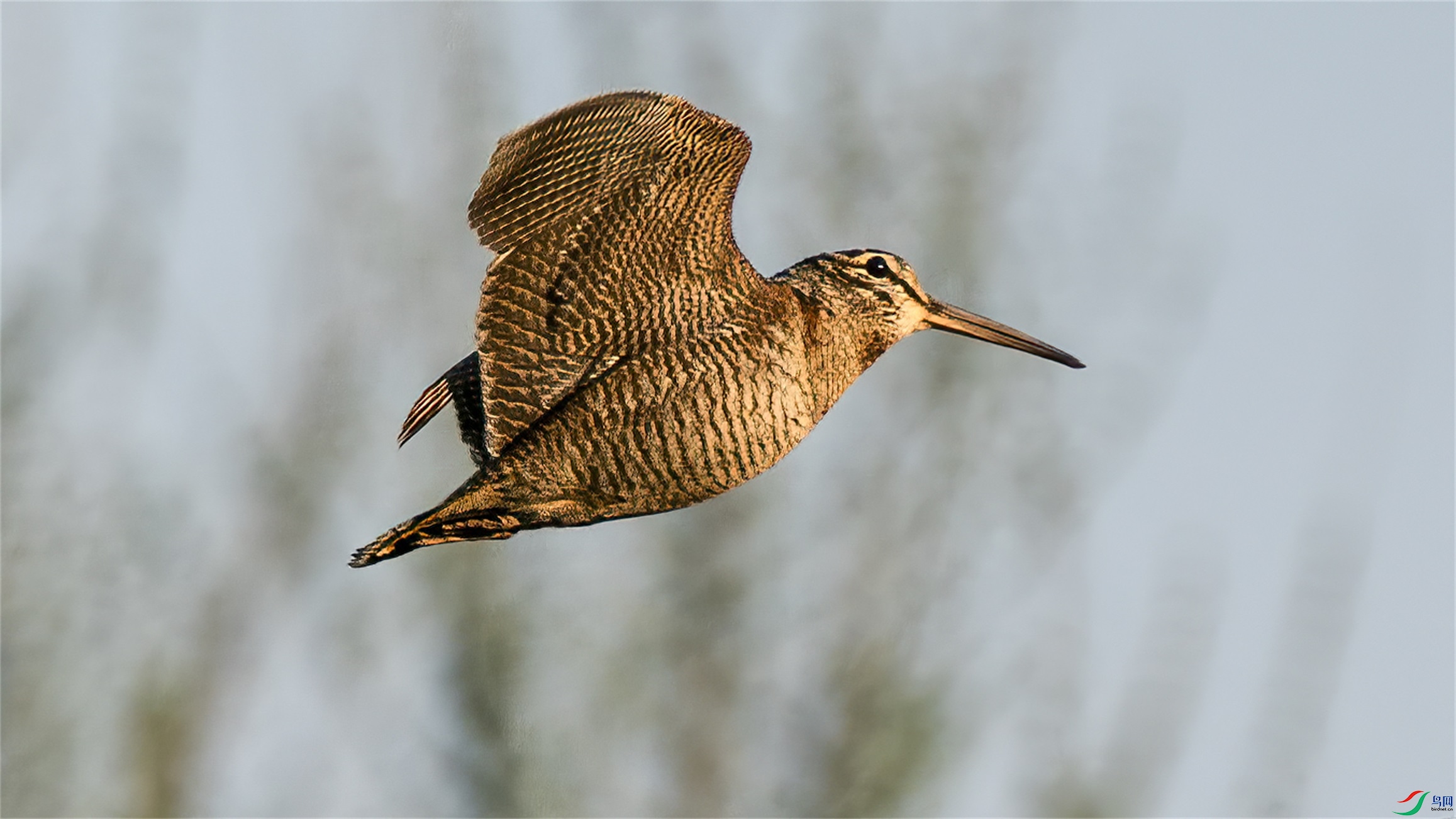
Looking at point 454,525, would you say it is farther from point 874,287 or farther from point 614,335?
point 874,287

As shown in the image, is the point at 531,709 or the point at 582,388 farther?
the point at 531,709

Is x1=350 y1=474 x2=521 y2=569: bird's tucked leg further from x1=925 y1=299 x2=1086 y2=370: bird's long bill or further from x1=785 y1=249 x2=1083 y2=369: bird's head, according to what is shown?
x1=925 y1=299 x2=1086 y2=370: bird's long bill

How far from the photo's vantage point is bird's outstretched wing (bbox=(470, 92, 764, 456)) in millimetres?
3887

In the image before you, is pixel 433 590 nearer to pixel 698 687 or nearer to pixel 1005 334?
pixel 698 687

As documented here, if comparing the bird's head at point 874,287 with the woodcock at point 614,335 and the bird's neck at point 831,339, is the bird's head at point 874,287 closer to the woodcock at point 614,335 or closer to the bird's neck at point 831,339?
the bird's neck at point 831,339

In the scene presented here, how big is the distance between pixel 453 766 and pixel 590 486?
115 inches

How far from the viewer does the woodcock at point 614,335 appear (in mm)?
3900

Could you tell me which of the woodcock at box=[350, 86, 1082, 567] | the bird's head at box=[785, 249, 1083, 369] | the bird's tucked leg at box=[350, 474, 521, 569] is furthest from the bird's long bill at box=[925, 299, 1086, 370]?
the bird's tucked leg at box=[350, 474, 521, 569]

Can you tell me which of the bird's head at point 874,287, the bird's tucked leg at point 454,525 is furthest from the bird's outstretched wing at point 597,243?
the bird's head at point 874,287

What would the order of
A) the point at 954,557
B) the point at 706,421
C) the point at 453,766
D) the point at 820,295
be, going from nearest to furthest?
1. the point at 706,421
2. the point at 820,295
3. the point at 954,557
4. the point at 453,766

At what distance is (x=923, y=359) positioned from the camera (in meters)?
6.41

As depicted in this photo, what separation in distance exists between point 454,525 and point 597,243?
28.5 inches

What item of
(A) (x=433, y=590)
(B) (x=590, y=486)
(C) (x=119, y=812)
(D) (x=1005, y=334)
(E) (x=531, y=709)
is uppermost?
(D) (x=1005, y=334)

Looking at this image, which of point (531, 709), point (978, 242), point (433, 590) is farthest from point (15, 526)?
point (978, 242)
